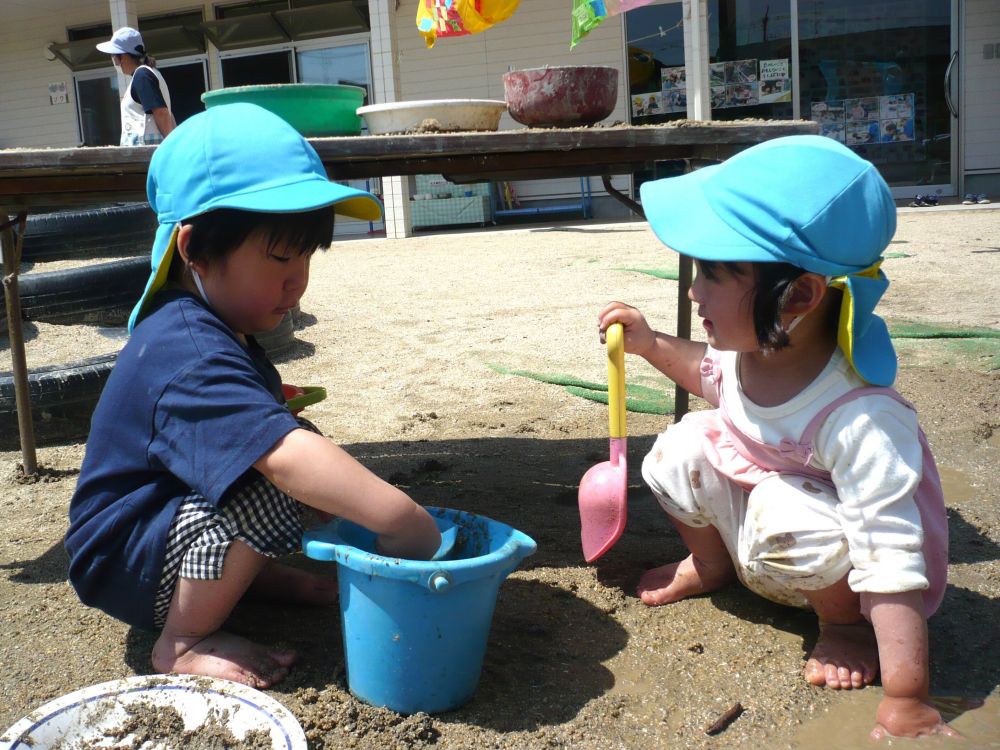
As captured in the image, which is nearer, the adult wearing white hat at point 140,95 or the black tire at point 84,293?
the black tire at point 84,293

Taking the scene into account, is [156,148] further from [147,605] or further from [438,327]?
[438,327]

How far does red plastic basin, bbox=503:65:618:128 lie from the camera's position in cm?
229

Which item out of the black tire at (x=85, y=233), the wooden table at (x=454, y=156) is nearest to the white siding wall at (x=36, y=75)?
the black tire at (x=85, y=233)

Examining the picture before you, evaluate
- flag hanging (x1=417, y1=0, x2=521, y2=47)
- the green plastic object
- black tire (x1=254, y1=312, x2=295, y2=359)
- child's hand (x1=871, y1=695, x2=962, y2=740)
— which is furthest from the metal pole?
child's hand (x1=871, y1=695, x2=962, y2=740)

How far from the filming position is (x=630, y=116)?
1180cm

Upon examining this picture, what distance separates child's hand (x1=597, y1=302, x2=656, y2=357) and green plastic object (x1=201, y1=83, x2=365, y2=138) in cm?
83

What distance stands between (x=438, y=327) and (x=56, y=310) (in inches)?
77.6

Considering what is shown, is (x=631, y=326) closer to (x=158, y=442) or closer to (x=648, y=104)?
(x=158, y=442)

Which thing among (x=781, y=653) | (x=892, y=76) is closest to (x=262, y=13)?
(x=892, y=76)

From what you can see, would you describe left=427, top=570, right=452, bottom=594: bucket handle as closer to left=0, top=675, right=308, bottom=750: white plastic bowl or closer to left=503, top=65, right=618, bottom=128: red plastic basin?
left=0, top=675, right=308, bottom=750: white plastic bowl

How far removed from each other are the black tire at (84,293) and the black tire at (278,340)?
793mm

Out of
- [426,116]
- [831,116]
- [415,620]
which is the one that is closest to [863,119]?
[831,116]

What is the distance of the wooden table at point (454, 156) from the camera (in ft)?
6.40

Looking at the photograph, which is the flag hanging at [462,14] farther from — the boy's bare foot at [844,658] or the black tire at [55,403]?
the boy's bare foot at [844,658]
